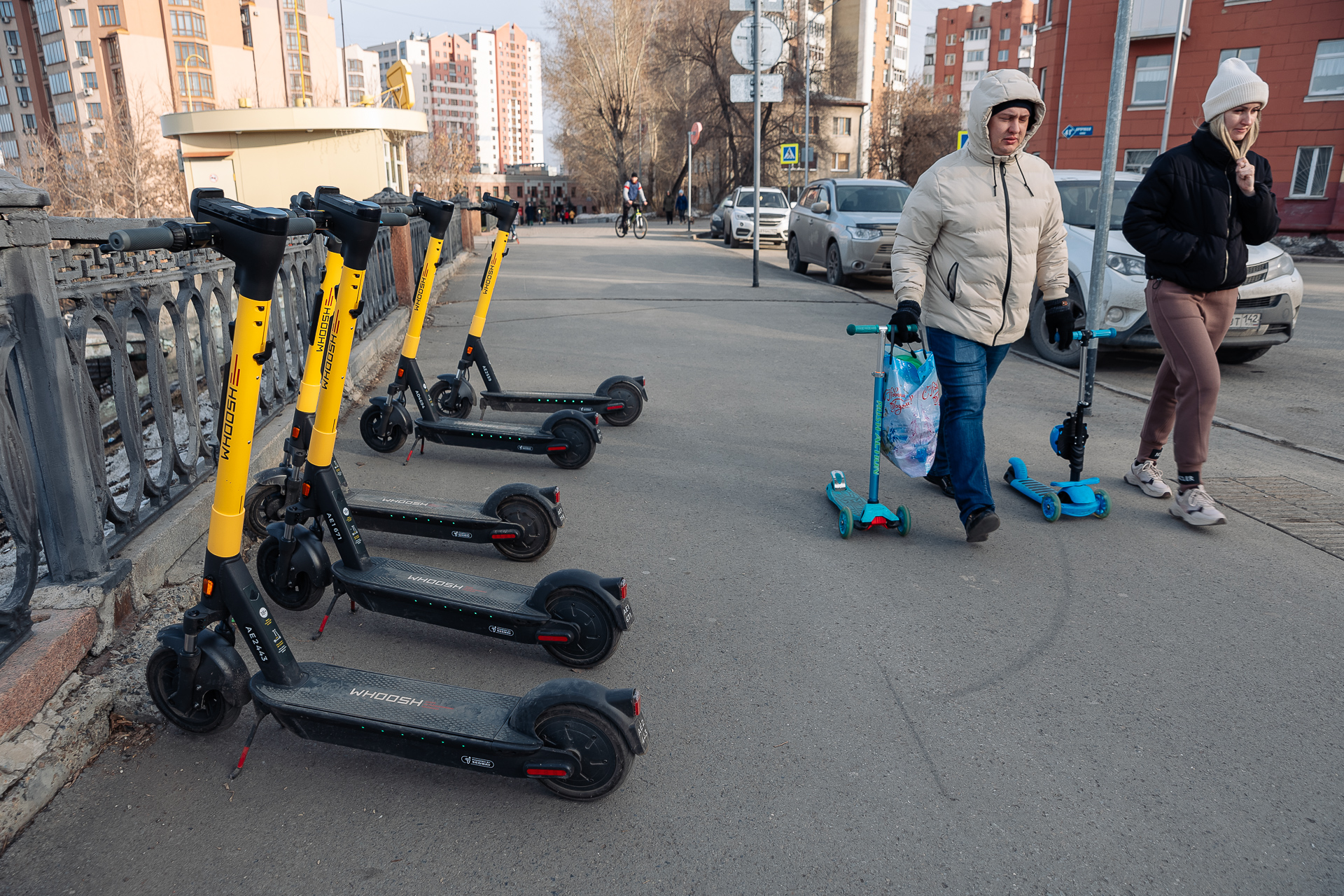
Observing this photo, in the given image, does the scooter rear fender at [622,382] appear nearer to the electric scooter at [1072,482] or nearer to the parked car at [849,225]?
the electric scooter at [1072,482]

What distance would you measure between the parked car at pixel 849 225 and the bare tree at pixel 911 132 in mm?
42766

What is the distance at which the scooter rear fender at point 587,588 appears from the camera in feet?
9.99

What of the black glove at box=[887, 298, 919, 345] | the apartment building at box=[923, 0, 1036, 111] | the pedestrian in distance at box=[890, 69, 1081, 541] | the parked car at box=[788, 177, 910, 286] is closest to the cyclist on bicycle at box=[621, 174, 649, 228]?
the parked car at box=[788, 177, 910, 286]

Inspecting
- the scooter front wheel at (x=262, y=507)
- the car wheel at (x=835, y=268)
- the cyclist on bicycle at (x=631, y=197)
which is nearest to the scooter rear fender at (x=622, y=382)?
the scooter front wheel at (x=262, y=507)

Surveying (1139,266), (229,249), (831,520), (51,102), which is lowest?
(831,520)

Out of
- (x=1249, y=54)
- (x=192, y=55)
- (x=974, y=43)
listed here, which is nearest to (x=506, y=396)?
(x=1249, y=54)

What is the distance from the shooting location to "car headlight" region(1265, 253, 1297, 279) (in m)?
7.73

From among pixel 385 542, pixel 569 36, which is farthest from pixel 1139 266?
pixel 569 36

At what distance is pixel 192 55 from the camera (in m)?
80.2

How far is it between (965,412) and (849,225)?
11.1m

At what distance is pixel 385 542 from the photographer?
4.24 metres

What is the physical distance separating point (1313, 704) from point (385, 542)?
3.76 m

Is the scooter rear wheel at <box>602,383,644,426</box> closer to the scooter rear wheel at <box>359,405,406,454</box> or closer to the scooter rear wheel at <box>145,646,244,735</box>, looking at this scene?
the scooter rear wheel at <box>359,405,406,454</box>

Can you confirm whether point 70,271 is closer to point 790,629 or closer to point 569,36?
point 790,629
